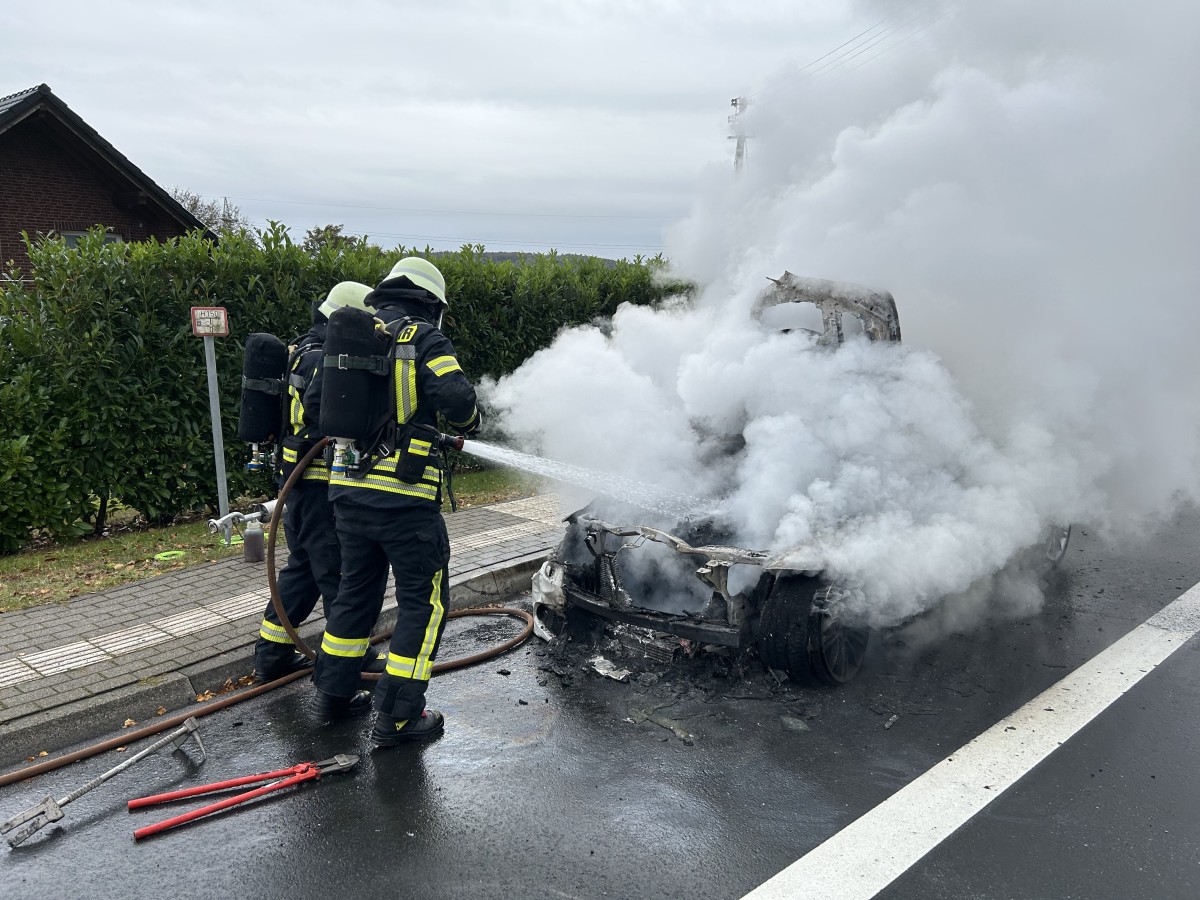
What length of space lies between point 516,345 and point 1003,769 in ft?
25.2

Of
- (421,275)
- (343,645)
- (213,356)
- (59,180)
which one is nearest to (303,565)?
(343,645)

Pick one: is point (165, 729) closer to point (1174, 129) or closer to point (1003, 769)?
point (1003, 769)

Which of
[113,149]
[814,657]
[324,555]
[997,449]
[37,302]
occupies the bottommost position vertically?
[814,657]

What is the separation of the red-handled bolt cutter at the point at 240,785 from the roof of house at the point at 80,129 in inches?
487

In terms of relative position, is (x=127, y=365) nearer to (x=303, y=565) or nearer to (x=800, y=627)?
(x=303, y=565)

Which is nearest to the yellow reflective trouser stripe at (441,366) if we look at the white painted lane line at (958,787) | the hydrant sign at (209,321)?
the white painted lane line at (958,787)

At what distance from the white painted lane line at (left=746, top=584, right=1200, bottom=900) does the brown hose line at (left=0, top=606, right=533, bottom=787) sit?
2.44 metres

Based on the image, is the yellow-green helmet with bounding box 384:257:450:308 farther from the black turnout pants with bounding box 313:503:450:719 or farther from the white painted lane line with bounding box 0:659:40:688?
the white painted lane line with bounding box 0:659:40:688

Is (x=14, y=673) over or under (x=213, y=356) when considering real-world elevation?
under

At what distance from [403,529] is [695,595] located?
1.71m

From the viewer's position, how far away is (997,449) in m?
5.58

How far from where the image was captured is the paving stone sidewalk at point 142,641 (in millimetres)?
4355

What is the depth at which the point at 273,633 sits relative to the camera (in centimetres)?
486

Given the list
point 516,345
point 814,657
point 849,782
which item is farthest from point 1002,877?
point 516,345
